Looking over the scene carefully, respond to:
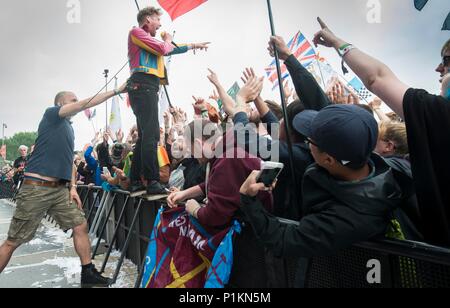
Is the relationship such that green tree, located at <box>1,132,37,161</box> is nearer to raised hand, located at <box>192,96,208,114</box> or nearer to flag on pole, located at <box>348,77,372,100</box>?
flag on pole, located at <box>348,77,372,100</box>

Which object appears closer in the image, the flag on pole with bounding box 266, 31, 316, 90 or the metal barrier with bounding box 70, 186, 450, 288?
the metal barrier with bounding box 70, 186, 450, 288

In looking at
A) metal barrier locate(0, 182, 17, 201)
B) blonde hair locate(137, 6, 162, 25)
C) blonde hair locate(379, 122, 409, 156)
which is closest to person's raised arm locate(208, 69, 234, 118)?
blonde hair locate(379, 122, 409, 156)

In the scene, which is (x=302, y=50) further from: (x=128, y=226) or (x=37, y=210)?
(x=37, y=210)

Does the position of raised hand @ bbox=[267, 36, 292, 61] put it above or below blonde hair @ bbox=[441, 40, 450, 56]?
above

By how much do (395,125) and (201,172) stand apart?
1657 mm

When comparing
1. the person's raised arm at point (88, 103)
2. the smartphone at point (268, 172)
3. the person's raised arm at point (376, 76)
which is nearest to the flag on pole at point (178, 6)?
the person's raised arm at point (88, 103)

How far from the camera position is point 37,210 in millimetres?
3324

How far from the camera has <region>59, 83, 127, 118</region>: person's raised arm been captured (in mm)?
3246

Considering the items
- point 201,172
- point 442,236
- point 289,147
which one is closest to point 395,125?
point 289,147

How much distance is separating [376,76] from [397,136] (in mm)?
1006

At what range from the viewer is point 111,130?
10.9 metres

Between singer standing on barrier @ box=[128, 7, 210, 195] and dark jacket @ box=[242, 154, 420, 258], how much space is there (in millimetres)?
2258

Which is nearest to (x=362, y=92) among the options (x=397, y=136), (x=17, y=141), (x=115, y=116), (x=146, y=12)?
(x=397, y=136)
